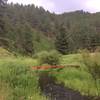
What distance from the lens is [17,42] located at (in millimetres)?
70688

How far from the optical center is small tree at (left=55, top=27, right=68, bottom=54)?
61969 millimetres

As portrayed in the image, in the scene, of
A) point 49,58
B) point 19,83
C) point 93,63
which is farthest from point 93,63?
point 49,58

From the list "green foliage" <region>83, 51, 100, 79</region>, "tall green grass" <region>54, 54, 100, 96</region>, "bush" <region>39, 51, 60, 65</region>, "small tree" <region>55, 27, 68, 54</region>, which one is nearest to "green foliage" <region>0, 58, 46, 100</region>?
"tall green grass" <region>54, 54, 100, 96</region>

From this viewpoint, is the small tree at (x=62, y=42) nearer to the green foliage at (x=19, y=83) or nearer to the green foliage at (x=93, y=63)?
the green foliage at (x=93, y=63)

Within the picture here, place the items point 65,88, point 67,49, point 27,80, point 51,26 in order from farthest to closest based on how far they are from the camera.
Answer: point 51,26
point 67,49
point 65,88
point 27,80

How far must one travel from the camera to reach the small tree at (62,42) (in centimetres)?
6197

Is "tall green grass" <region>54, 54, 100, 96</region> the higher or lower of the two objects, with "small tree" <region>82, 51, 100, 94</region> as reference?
lower

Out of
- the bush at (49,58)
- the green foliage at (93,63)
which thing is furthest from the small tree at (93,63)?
the bush at (49,58)

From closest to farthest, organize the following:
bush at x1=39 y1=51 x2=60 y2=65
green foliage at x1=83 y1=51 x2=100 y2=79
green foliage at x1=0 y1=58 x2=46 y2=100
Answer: green foliage at x1=0 y1=58 x2=46 y2=100 → green foliage at x1=83 y1=51 x2=100 y2=79 → bush at x1=39 y1=51 x2=60 y2=65

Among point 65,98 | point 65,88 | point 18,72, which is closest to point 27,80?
point 18,72

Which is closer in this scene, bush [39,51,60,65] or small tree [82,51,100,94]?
small tree [82,51,100,94]

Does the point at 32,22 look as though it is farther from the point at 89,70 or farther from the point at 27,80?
the point at 27,80

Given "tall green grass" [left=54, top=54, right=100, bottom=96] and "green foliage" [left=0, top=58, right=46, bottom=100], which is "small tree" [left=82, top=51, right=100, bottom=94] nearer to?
"tall green grass" [left=54, top=54, right=100, bottom=96]

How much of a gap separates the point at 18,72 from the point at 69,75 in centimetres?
1862
